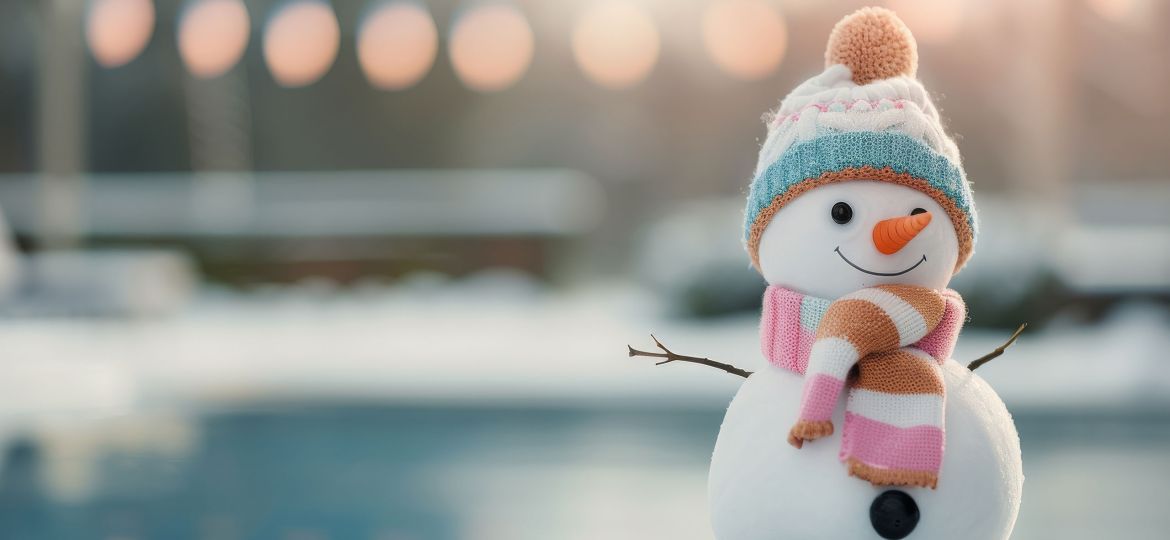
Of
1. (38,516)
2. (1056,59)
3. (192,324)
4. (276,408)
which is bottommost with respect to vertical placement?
(192,324)

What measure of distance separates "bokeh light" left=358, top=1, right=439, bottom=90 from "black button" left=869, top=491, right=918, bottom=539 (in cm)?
705

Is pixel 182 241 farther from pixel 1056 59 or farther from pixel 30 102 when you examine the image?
pixel 1056 59

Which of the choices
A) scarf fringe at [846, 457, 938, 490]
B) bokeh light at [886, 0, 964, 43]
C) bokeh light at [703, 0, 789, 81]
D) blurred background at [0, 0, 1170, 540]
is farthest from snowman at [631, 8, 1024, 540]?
bokeh light at [703, 0, 789, 81]

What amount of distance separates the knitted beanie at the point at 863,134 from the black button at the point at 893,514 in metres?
0.54

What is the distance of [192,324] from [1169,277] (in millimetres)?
8923

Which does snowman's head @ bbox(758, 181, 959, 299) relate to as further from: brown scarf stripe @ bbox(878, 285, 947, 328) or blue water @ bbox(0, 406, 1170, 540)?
blue water @ bbox(0, 406, 1170, 540)

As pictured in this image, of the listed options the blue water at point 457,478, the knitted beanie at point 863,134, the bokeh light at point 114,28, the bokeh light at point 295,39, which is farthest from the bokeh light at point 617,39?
the knitted beanie at point 863,134

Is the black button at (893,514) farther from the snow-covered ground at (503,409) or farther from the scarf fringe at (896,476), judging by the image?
the snow-covered ground at (503,409)

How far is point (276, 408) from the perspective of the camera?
7.55 m

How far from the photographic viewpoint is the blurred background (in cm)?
571

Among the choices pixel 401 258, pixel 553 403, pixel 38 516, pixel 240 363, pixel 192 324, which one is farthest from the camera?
pixel 401 258

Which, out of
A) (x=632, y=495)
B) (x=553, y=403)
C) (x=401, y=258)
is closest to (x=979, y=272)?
(x=553, y=403)

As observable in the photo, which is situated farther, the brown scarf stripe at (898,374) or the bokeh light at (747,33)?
the bokeh light at (747,33)

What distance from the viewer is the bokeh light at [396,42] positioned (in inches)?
339
